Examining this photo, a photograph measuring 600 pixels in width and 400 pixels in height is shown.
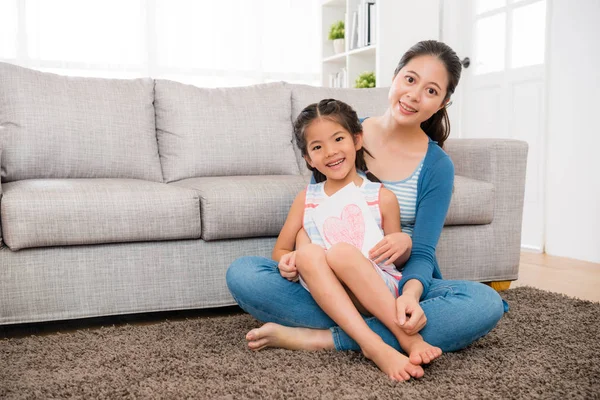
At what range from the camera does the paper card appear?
138 cm

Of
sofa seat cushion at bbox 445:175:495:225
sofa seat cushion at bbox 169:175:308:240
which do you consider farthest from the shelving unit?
sofa seat cushion at bbox 169:175:308:240

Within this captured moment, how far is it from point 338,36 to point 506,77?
1431 mm

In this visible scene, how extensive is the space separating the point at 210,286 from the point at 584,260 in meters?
1.95

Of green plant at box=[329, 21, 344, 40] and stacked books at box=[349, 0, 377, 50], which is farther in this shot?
green plant at box=[329, 21, 344, 40]

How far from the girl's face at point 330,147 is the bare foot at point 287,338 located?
39 cm

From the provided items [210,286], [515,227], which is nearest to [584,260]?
[515,227]

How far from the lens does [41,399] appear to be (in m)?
1.10

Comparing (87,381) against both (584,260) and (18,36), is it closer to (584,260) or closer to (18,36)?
(584,260)

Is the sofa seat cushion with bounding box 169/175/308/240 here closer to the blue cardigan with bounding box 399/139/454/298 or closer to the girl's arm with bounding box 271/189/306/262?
the girl's arm with bounding box 271/189/306/262

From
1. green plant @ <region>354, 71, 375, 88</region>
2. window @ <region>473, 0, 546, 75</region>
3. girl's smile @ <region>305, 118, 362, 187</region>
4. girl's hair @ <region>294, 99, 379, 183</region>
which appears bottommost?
girl's smile @ <region>305, 118, 362, 187</region>

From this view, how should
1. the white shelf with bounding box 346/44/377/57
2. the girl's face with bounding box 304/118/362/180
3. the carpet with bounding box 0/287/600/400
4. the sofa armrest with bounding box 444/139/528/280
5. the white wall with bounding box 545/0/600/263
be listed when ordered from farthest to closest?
the white shelf with bounding box 346/44/377/57 → the white wall with bounding box 545/0/600/263 → the sofa armrest with bounding box 444/139/528/280 → the girl's face with bounding box 304/118/362/180 → the carpet with bounding box 0/287/600/400

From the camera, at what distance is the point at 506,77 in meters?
3.34

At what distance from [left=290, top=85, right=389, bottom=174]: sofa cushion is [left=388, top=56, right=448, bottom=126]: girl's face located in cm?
99

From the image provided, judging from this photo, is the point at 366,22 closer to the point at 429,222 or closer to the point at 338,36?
the point at 338,36
